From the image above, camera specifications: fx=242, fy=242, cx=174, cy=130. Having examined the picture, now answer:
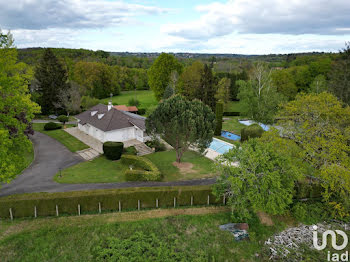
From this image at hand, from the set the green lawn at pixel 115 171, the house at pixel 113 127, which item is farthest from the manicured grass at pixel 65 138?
the green lawn at pixel 115 171

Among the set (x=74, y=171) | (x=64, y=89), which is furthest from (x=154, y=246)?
(x=64, y=89)

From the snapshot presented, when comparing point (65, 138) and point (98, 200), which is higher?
point (65, 138)

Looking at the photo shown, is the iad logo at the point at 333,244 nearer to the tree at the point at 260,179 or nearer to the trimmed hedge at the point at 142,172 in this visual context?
the tree at the point at 260,179

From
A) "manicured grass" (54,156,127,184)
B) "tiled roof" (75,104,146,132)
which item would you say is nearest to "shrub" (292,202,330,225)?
"manicured grass" (54,156,127,184)

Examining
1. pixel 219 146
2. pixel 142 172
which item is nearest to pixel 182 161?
pixel 142 172

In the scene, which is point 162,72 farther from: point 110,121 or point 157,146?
point 157,146

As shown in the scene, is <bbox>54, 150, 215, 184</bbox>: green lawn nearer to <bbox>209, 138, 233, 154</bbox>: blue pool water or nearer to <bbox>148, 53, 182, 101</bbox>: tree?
<bbox>209, 138, 233, 154</bbox>: blue pool water
